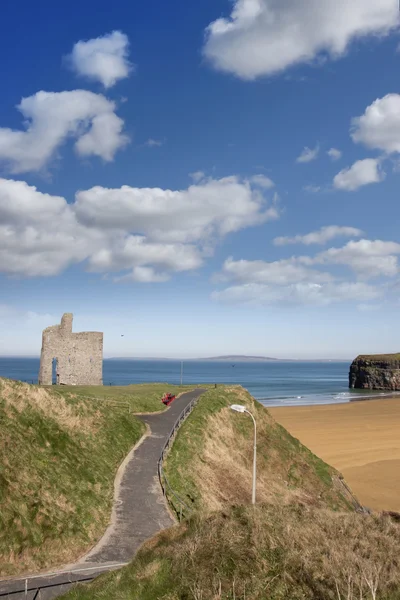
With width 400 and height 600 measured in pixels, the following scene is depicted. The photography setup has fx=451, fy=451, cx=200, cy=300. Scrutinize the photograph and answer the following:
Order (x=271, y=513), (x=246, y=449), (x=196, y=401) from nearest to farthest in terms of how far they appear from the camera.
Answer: (x=271, y=513)
(x=246, y=449)
(x=196, y=401)

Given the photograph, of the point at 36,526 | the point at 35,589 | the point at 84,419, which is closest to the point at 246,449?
the point at 84,419

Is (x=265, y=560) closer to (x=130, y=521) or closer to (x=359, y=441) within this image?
(x=130, y=521)

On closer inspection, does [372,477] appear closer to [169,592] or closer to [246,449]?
[246,449]

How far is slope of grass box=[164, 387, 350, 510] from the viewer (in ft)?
96.2

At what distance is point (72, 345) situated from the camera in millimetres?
55594

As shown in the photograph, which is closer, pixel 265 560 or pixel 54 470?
pixel 265 560

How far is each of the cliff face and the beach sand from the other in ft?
183

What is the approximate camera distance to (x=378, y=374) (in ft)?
525

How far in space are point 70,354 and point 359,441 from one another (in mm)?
41341

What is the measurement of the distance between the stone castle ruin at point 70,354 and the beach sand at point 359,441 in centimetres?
3021

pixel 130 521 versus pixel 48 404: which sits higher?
pixel 48 404

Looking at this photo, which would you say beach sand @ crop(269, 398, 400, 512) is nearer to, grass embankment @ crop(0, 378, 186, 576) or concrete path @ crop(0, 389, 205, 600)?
concrete path @ crop(0, 389, 205, 600)

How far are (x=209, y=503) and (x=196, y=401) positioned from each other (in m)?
16.6

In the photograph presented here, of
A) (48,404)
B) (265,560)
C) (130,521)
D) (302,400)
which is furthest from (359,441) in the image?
(265,560)
